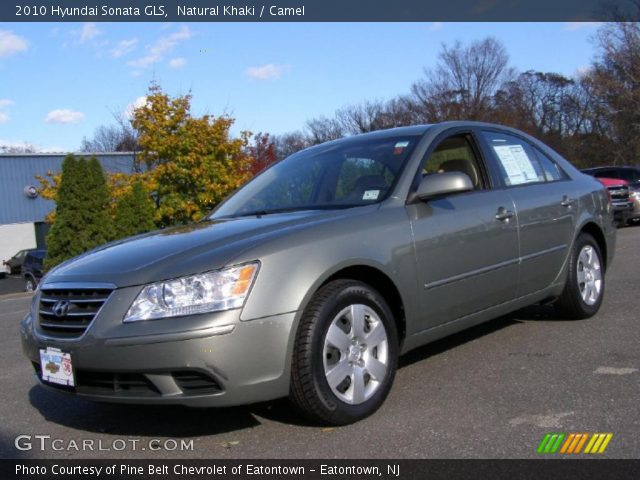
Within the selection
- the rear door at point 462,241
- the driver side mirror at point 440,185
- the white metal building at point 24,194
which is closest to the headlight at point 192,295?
the rear door at point 462,241

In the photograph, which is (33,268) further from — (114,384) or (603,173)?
(114,384)

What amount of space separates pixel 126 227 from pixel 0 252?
21466mm

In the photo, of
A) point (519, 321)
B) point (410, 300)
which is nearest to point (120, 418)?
point (410, 300)

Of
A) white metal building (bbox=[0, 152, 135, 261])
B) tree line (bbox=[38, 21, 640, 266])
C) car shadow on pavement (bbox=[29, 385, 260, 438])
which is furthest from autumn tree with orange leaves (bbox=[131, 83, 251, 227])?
car shadow on pavement (bbox=[29, 385, 260, 438])

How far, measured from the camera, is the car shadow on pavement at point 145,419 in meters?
3.59

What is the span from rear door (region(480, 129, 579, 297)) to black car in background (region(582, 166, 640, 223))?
1335cm

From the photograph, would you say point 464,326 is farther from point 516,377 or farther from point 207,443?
point 207,443

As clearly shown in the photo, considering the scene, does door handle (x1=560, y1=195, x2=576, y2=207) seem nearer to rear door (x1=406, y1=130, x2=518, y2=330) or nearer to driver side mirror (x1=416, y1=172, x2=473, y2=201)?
rear door (x1=406, y1=130, x2=518, y2=330)

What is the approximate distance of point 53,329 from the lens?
344 centimetres

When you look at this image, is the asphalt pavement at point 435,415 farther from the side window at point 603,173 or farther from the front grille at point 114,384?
the side window at point 603,173

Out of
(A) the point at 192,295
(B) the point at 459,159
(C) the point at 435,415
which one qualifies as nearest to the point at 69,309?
(A) the point at 192,295

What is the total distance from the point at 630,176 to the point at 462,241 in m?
16.0

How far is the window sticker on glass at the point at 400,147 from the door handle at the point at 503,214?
782 millimetres

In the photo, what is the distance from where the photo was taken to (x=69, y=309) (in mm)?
3365
